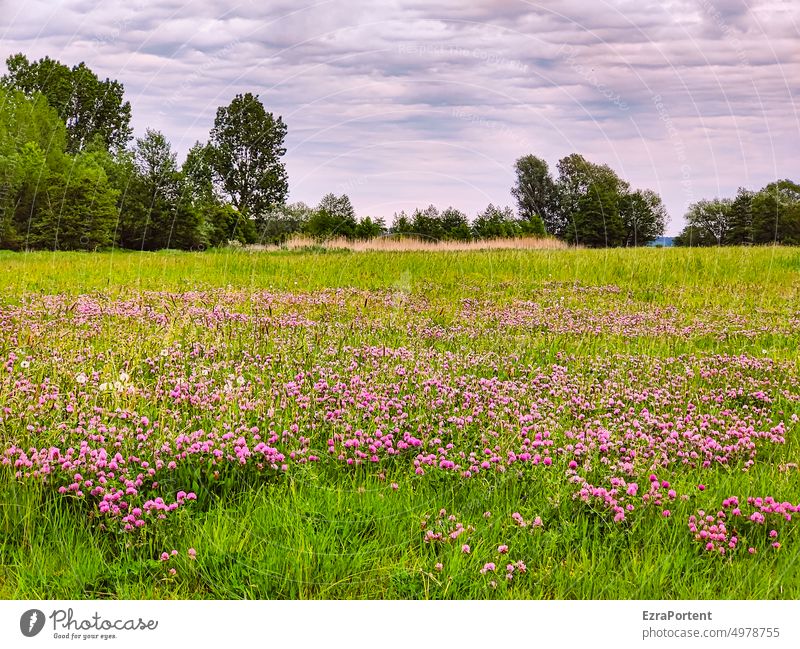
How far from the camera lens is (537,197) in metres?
15.0

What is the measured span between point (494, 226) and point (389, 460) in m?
16.1

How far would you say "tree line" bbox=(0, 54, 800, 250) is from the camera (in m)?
15.2

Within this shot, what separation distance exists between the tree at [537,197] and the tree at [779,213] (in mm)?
12481

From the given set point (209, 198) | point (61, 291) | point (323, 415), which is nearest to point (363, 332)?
point (323, 415)

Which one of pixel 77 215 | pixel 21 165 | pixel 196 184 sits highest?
pixel 21 165

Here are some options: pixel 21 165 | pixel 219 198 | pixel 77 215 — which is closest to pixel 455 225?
pixel 219 198

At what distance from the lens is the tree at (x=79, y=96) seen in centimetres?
5634

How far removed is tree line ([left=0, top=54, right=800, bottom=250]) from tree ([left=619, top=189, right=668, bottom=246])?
10 cm

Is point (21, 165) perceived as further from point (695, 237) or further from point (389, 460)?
point (389, 460)

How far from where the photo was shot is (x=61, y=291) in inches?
460

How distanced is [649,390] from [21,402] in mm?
5310

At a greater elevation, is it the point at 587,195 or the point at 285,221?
the point at 587,195

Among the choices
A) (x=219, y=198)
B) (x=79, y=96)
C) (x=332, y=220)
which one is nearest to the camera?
(x=332, y=220)

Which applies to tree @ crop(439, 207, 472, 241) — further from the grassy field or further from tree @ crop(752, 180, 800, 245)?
tree @ crop(752, 180, 800, 245)
